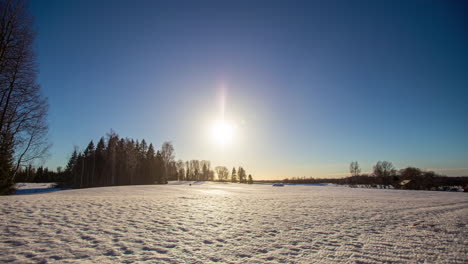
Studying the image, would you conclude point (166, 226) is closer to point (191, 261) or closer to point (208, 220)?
point (208, 220)

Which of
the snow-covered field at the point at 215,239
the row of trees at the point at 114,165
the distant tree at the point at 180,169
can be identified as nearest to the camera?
the snow-covered field at the point at 215,239

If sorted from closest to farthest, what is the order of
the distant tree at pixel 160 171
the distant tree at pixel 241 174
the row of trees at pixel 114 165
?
A: the row of trees at pixel 114 165
the distant tree at pixel 160 171
the distant tree at pixel 241 174

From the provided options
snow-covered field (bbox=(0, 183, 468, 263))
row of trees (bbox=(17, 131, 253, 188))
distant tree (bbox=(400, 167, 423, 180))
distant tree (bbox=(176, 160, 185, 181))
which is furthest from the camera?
distant tree (bbox=(176, 160, 185, 181))

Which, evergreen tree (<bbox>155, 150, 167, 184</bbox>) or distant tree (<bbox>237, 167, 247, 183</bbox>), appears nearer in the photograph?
evergreen tree (<bbox>155, 150, 167, 184</bbox>)

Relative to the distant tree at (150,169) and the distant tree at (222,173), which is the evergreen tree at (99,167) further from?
the distant tree at (222,173)

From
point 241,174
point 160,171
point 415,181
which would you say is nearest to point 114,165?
point 160,171

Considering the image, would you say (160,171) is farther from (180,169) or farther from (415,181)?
(415,181)

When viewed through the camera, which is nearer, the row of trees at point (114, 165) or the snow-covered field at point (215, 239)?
the snow-covered field at point (215, 239)

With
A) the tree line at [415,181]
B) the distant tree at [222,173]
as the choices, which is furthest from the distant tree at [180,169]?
the tree line at [415,181]

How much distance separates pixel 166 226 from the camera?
7.18 metres

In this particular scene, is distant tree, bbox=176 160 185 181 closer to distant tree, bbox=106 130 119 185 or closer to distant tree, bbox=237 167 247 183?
distant tree, bbox=237 167 247 183

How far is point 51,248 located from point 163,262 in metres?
3.15

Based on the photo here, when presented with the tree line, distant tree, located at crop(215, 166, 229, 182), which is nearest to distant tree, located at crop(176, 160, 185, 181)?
distant tree, located at crop(215, 166, 229, 182)

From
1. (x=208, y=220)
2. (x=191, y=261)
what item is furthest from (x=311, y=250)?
(x=208, y=220)
